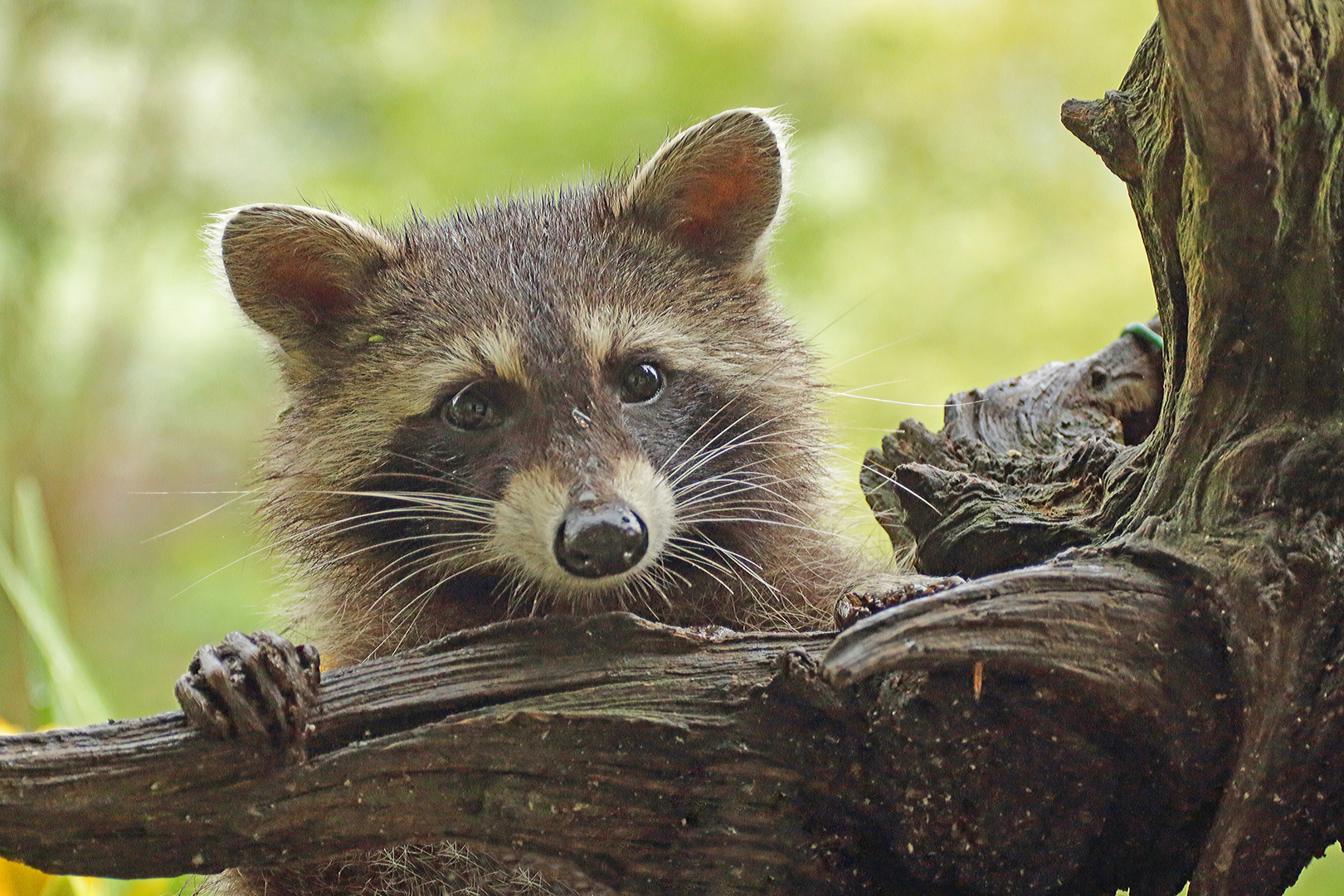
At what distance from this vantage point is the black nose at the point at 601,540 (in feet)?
6.79

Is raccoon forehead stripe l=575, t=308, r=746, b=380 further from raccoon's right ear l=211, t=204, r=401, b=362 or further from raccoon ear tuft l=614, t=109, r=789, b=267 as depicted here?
raccoon's right ear l=211, t=204, r=401, b=362

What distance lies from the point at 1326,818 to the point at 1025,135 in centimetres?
350

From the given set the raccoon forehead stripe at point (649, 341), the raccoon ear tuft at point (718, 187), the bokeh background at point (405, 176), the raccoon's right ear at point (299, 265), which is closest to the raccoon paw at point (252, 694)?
the raccoon forehead stripe at point (649, 341)

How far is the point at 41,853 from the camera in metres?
1.74

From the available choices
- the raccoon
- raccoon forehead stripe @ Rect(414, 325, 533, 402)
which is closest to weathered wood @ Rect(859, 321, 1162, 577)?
the raccoon

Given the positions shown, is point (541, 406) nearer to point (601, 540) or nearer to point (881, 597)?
point (601, 540)

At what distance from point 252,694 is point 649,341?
1088 mm

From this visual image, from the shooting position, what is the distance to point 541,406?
92.6 inches

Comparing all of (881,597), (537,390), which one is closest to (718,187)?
(537,390)

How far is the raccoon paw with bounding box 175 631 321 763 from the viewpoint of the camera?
1.75 m

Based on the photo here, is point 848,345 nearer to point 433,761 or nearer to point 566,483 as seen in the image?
point 566,483

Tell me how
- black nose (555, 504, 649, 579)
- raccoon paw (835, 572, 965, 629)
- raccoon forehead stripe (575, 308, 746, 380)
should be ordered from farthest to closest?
raccoon forehead stripe (575, 308, 746, 380), black nose (555, 504, 649, 579), raccoon paw (835, 572, 965, 629)

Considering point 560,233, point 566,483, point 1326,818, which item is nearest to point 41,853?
point 566,483

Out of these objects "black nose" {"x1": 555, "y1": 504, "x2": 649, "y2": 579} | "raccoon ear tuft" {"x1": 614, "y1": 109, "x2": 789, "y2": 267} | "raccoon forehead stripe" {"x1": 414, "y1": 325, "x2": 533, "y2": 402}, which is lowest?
"black nose" {"x1": 555, "y1": 504, "x2": 649, "y2": 579}
